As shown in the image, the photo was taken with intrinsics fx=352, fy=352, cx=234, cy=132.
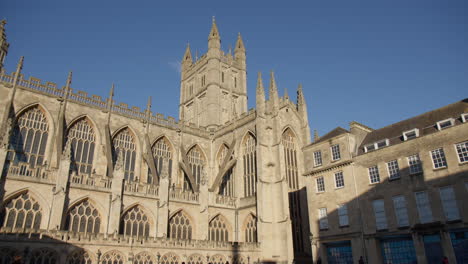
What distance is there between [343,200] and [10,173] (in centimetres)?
2115

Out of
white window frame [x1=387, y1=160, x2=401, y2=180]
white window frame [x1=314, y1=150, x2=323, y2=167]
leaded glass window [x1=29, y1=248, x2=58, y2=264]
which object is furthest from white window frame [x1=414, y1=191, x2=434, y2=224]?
leaded glass window [x1=29, y1=248, x2=58, y2=264]

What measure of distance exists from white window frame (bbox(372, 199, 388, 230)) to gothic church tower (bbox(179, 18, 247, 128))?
22446mm

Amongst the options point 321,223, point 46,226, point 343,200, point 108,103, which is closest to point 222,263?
point 321,223

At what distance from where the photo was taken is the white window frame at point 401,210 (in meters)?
21.0

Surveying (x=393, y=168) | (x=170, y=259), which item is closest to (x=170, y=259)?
(x=170, y=259)

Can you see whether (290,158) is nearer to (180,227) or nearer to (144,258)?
(180,227)

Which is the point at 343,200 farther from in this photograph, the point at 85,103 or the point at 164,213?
the point at 85,103

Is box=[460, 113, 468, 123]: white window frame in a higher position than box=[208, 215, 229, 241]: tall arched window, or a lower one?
higher

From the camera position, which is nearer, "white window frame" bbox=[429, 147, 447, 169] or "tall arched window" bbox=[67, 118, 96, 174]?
"white window frame" bbox=[429, 147, 447, 169]

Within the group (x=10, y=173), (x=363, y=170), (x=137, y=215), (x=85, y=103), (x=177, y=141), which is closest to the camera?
(x=10, y=173)

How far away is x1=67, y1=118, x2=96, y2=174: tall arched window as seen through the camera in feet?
89.9

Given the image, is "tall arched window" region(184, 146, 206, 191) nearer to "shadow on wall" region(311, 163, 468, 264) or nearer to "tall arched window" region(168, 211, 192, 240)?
"tall arched window" region(168, 211, 192, 240)

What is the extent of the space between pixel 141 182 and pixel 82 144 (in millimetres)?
5818

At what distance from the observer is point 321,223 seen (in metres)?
25.0
